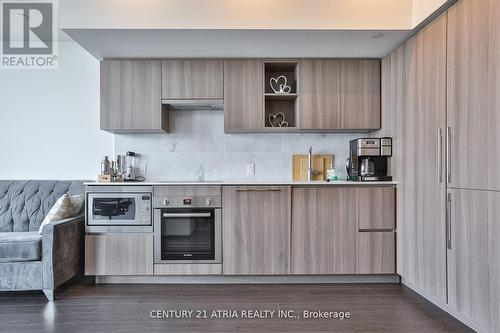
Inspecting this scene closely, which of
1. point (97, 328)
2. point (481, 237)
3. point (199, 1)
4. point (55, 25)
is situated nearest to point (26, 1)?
point (55, 25)

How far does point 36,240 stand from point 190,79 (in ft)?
6.59

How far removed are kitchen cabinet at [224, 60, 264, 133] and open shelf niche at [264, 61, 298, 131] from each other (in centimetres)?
26

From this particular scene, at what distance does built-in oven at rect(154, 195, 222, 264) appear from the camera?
3.40 m

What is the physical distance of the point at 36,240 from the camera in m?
3.00

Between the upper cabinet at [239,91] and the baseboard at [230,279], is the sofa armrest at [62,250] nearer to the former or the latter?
the baseboard at [230,279]

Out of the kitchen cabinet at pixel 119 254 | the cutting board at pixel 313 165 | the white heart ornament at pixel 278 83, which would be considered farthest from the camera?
the cutting board at pixel 313 165

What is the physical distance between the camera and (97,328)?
97.4 inches

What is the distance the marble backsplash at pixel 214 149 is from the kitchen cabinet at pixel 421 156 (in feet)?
3.11

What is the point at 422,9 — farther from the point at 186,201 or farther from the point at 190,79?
the point at 186,201

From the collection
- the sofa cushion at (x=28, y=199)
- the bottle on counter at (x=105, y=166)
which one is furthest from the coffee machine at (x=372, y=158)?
the sofa cushion at (x=28, y=199)

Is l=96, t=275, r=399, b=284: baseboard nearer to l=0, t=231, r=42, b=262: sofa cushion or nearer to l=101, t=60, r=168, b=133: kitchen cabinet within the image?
l=0, t=231, r=42, b=262: sofa cushion

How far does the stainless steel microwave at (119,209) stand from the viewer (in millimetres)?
3416

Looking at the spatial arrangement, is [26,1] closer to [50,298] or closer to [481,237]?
[50,298]

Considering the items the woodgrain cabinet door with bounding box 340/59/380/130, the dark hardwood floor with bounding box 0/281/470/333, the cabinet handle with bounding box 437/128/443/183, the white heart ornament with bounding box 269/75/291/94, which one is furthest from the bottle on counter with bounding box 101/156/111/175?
the cabinet handle with bounding box 437/128/443/183
